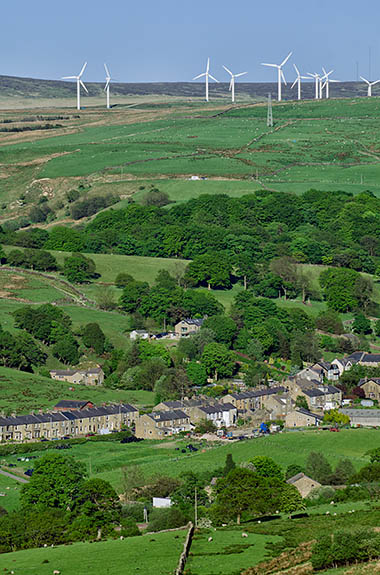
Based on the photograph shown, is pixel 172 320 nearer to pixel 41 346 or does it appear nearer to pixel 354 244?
pixel 41 346

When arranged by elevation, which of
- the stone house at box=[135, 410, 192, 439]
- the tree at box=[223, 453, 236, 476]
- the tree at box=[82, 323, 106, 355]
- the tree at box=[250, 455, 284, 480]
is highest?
the tree at box=[250, 455, 284, 480]

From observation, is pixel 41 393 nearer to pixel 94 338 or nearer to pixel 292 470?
pixel 94 338

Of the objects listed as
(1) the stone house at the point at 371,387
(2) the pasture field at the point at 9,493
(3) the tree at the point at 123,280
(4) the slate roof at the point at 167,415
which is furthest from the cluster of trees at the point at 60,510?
(3) the tree at the point at 123,280

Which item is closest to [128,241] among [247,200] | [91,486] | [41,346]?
[247,200]

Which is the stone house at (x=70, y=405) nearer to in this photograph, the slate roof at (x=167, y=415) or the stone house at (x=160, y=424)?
the stone house at (x=160, y=424)

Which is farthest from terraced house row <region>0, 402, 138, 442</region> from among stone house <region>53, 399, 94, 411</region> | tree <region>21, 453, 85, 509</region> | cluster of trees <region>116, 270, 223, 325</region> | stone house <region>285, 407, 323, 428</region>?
cluster of trees <region>116, 270, 223, 325</region>

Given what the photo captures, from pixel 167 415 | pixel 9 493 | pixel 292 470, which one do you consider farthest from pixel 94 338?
pixel 292 470

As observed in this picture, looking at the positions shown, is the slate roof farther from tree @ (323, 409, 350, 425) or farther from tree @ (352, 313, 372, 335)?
tree @ (352, 313, 372, 335)
